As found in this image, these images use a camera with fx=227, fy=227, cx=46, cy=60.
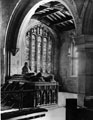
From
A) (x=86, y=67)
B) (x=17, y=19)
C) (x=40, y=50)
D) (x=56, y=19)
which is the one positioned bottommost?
(x=86, y=67)

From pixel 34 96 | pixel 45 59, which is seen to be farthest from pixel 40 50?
pixel 34 96

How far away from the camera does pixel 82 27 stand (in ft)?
24.3

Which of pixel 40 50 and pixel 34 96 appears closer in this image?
pixel 34 96

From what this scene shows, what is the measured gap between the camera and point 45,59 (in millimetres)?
16641

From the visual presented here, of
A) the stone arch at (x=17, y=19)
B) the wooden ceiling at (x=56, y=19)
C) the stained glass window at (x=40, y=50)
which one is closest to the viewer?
the stone arch at (x=17, y=19)

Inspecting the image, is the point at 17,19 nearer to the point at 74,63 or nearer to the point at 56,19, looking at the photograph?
the point at 56,19

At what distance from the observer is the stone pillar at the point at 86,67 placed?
23.6 feet

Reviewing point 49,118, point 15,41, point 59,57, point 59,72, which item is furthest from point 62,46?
point 49,118

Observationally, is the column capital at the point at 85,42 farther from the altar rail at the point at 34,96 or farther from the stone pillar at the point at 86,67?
the altar rail at the point at 34,96

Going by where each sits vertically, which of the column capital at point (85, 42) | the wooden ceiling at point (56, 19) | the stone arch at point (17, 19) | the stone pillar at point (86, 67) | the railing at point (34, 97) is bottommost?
the railing at point (34, 97)

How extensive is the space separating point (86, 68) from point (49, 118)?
1.97 meters

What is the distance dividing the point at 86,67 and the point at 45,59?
9.47 metres

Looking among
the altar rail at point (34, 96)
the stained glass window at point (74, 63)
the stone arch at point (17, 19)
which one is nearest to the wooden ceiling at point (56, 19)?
the stained glass window at point (74, 63)

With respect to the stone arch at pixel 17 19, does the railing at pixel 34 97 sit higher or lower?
lower
